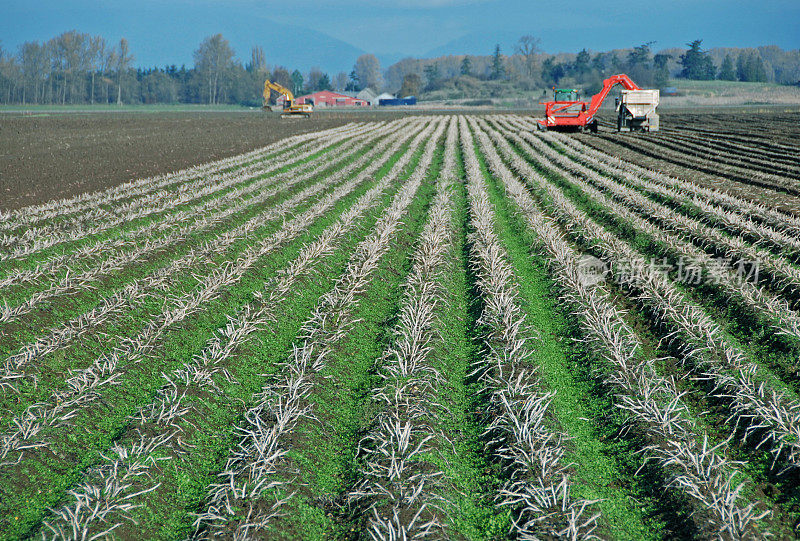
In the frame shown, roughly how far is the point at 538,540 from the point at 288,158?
21.7 metres

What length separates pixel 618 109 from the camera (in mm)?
30156

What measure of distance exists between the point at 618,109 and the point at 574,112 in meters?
2.31

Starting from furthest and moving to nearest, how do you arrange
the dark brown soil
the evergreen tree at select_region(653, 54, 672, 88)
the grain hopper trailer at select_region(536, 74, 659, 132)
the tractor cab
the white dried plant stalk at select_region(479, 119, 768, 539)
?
the evergreen tree at select_region(653, 54, 672, 88) < the tractor cab < the grain hopper trailer at select_region(536, 74, 659, 132) < the dark brown soil < the white dried plant stalk at select_region(479, 119, 768, 539)

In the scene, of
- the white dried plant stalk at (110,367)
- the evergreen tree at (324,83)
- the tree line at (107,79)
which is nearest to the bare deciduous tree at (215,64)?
the tree line at (107,79)

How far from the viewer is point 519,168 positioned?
19.0 meters

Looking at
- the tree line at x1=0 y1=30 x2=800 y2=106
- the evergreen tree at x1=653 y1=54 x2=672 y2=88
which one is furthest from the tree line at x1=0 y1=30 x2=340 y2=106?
the evergreen tree at x1=653 y1=54 x2=672 y2=88

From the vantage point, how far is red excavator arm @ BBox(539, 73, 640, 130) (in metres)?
29.2

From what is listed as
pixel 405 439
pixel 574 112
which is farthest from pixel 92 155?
pixel 405 439

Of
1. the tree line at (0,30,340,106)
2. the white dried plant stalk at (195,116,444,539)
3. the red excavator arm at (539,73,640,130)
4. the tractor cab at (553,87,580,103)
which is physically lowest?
the white dried plant stalk at (195,116,444,539)

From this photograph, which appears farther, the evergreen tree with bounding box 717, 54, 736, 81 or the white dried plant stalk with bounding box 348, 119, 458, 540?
the evergreen tree with bounding box 717, 54, 736, 81

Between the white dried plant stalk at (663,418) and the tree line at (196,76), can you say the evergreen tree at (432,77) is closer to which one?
the tree line at (196,76)

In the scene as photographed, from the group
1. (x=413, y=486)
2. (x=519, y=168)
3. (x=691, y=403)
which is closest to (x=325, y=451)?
(x=413, y=486)

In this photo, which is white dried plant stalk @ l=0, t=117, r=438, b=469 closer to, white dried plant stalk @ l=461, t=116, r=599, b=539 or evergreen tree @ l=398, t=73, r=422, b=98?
white dried plant stalk @ l=461, t=116, r=599, b=539

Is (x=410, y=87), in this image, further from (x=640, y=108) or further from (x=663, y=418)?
(x=663, y=418)
